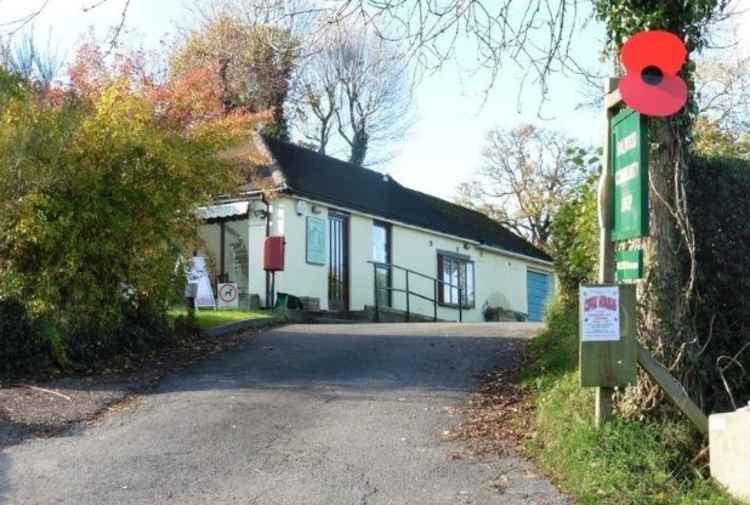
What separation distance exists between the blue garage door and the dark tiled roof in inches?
30.5

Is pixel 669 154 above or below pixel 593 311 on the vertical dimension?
above

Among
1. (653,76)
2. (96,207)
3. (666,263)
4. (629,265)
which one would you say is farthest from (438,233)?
(653,76)

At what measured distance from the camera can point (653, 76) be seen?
6715 mm

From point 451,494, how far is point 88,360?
21.1 ft

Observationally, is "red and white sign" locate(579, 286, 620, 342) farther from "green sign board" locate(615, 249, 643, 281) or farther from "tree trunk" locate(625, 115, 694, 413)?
→ "tree trunk" locate(625, 115, 694, 413)

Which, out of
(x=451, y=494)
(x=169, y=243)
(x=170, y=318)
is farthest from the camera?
(x=170, y=318)

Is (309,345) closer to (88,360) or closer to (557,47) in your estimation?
(88,360)

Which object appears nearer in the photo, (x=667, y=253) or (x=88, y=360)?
(x=667, y=253)

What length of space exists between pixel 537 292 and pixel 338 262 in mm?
12805

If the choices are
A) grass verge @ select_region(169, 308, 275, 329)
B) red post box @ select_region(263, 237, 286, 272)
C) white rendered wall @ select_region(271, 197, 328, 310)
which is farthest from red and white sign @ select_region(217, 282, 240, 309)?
white rendered wall @ select_region(271, 197, 328, 310)

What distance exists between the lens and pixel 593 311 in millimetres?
6902

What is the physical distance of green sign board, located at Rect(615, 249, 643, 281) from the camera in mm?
6822

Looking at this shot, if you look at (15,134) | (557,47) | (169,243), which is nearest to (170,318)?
(169,243)

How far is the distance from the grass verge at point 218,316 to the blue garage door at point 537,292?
1645 centimetres
